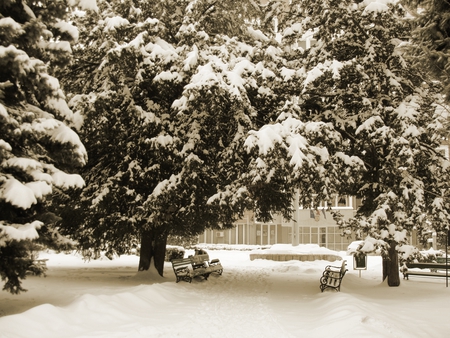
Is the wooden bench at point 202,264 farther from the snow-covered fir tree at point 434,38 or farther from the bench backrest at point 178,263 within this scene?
the snow-covered fir tree at point 434,38

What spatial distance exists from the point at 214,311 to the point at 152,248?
655cm

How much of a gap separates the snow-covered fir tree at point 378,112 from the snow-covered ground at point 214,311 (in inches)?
93.3

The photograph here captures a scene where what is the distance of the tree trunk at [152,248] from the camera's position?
15.4 metres

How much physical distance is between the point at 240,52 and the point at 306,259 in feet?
57.9

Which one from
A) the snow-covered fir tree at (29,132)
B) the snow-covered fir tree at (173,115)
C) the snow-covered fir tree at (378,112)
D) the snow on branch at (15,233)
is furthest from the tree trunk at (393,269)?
the snow on branch at (15,233)

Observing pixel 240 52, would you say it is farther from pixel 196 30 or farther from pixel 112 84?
pixel 112 84

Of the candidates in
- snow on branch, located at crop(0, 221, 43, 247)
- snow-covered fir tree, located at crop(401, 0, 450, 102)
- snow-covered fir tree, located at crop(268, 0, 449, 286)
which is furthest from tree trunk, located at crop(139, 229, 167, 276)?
snow-covered fir tree, located at crop(401, 0, 450, 102)

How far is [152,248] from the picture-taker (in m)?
15.9

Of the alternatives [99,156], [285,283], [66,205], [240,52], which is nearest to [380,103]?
[240,52]

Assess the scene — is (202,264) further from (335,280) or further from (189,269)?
(335,280)

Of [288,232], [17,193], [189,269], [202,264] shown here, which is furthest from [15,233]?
[288,232]

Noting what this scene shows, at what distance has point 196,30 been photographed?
1309cm

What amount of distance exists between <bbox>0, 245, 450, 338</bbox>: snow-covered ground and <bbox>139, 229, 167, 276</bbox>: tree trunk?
1270mm

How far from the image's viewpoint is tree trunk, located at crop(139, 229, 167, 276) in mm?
15414
